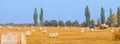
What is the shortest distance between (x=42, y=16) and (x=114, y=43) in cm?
10192

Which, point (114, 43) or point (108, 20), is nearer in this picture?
point (114, 43)

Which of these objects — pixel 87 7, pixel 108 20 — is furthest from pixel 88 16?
pixel 108 20

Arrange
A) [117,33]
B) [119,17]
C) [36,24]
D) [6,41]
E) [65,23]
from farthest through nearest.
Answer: [65,23]
[36,24]
[119,17]
[117,33]
[6,41]

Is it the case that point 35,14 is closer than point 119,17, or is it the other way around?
point 119,17

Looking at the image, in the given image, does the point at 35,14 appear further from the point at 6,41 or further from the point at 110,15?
the point at 6,41

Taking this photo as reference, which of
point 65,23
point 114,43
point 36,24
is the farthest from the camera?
point 65,23

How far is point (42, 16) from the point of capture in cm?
12988

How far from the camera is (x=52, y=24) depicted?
133m

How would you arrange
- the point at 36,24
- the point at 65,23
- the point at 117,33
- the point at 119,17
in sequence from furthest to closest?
1. the point at 65,23
2. the point at 36,24
3. the point at 119,17
4. the point at 117,33

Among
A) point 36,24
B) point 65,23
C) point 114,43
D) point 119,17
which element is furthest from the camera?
point 65,23

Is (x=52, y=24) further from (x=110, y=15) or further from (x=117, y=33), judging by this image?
(x=117, y=33)

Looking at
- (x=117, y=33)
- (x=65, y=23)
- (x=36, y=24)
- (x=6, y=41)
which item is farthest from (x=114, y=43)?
(x=65, y=23)

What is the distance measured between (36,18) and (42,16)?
365cm

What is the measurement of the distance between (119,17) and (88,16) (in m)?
7.90
